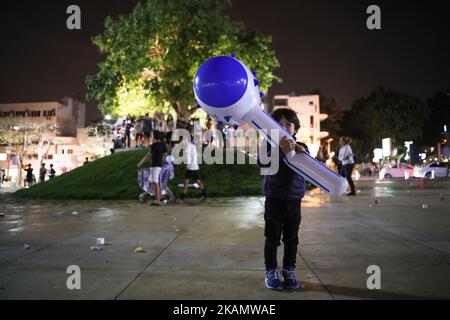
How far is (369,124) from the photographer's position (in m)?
56.9

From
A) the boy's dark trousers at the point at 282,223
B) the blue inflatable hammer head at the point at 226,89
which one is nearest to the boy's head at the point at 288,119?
the blue inflatable hammer head at the point at 226,89

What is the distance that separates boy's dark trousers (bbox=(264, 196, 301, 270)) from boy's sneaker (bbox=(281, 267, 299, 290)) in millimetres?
115

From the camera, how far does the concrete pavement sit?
3.00 metres

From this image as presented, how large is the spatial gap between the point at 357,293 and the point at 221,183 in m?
11.5

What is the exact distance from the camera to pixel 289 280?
3105mm

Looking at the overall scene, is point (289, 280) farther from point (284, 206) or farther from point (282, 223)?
point (284, 206)

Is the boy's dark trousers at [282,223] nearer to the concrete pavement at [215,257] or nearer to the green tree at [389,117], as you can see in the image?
the concrete pavement at [215,257]

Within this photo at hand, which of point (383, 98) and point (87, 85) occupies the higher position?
point (383, 98)

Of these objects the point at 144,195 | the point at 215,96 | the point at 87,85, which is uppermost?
the point at 87,85

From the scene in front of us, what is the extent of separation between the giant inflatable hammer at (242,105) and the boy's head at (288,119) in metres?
0.22
